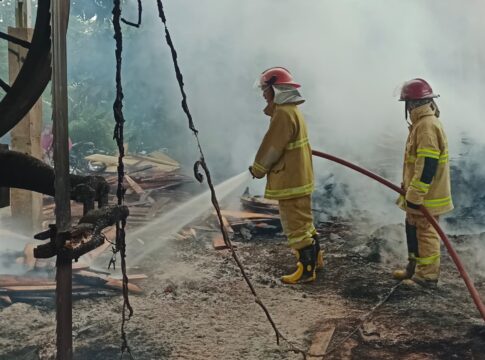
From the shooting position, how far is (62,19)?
1.55m

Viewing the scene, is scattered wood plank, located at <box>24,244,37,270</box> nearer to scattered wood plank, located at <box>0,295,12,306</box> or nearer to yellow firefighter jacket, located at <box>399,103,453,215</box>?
scattered wood plank, located at <box>0,295,12,306</box>

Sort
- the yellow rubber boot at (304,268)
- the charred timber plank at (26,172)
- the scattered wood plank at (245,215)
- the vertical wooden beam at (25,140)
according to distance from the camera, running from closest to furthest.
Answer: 1. the charred timber plank at (26,172)
2. the yellow rubber boot at (304,268)
3. the vertical wooden beam at (25,140)
4. the scattered wood plank at (245,215)

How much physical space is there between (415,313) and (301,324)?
1.02 m

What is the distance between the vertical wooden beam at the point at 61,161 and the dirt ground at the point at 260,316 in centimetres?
198

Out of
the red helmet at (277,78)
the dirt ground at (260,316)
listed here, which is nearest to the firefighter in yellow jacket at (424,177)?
the dirt ground at (260,316)

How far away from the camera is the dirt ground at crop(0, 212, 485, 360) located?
3.70m

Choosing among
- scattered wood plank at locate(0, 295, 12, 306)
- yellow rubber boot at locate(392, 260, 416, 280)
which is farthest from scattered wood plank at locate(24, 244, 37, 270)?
yellow rubber boot at locate(392, 260, 416, 280)

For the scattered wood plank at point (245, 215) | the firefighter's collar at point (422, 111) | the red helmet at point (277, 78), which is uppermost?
the red helmet at point (277, 78)

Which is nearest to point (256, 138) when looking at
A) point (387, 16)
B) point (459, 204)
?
point (387, 16)

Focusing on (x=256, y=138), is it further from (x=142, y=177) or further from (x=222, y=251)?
(x=222, y=251)

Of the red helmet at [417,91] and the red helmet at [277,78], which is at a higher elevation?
the red helmet at [277,78]

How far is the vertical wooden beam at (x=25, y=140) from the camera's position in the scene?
241 inches

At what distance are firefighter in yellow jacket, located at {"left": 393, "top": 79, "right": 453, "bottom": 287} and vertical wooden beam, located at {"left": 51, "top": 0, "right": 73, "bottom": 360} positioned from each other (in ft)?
12.5

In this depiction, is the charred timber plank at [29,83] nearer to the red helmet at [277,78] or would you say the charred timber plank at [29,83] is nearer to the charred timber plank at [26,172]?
the charred timber plank at [26,172]
